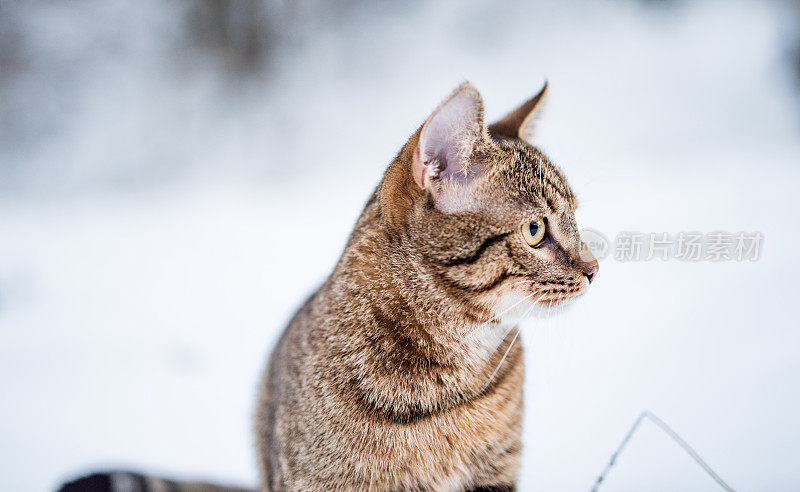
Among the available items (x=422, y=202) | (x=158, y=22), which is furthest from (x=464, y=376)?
(x=158, y=22)

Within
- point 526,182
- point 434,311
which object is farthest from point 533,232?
point 434,311

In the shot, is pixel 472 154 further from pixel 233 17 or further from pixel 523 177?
Answer: pixel 233 17

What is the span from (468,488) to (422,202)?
1.38 ft

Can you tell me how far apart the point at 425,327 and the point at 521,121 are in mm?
371

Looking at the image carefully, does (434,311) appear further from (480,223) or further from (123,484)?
(123,484)

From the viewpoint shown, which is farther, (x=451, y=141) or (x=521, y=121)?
(x=521, y=121)

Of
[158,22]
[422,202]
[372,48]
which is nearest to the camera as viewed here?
[422,202]

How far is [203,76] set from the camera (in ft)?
6.48

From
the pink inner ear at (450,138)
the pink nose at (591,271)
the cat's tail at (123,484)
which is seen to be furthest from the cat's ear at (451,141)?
the cat's tail at (123,484)

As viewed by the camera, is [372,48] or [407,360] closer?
[407,360]

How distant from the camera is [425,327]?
2.83ft

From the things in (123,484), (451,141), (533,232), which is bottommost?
(123,484)

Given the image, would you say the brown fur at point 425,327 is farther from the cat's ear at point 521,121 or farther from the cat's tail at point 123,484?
the cat's tail at point 123,484

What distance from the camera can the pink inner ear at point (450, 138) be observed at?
777mm
